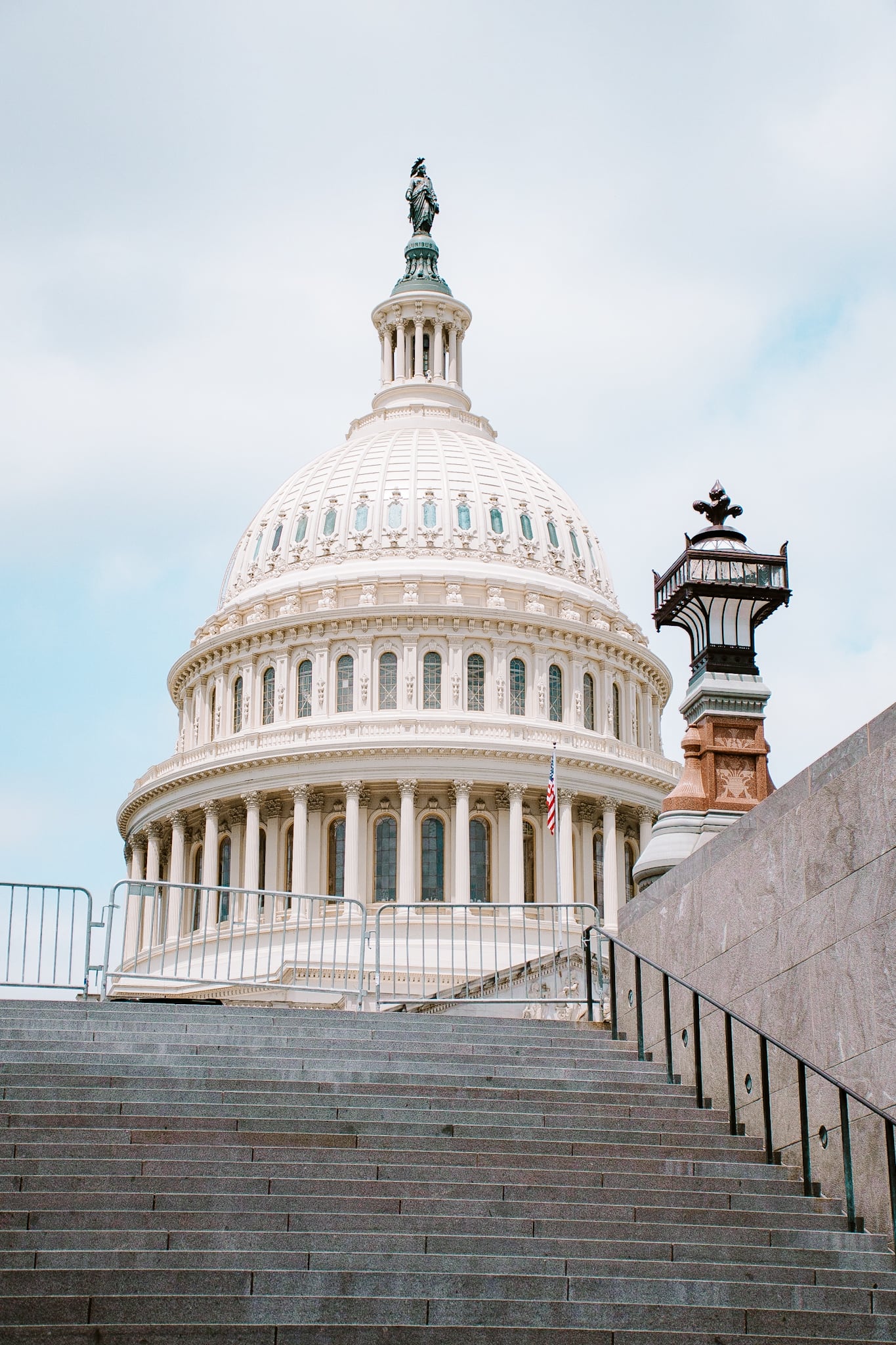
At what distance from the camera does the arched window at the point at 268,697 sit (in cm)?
6831

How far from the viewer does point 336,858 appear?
64.8 metres

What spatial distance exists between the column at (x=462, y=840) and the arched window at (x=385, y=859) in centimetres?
243

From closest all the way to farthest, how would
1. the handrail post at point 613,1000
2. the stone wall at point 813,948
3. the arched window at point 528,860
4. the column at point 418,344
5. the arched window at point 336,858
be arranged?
the stone wall at point 813,948 → the handrail post at point 613,1000 → the arched window at point 336,858 → the arched window at point 528,860 → the column at point 418,344

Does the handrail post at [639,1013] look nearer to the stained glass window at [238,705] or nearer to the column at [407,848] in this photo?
the column at [407,848]

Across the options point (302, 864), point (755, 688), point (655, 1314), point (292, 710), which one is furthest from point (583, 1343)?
point (292, 710)

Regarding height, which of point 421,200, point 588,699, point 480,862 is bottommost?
point 480,862

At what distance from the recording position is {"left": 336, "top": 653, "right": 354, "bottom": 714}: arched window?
6675cm

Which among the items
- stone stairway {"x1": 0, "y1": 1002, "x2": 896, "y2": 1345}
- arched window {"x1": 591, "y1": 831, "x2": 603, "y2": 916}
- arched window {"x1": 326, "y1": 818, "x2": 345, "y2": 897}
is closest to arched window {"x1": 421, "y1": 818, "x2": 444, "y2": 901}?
arched window {"x1": 326, "y1": 818, "x2": 345, "y2": 897}

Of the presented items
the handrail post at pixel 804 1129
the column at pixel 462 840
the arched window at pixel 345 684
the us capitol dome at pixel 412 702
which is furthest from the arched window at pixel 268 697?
the handrail post at pixel 804 1129

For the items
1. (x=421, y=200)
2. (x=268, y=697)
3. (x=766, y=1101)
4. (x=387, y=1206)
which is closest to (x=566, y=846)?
(x=268, y=697)

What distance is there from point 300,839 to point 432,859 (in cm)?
500

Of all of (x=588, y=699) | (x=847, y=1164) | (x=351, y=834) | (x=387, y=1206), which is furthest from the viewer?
(x=588, y=699)

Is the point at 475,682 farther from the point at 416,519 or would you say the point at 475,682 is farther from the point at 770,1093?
the point at 770,1093

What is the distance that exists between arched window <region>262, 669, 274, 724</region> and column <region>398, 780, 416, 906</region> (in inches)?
301
